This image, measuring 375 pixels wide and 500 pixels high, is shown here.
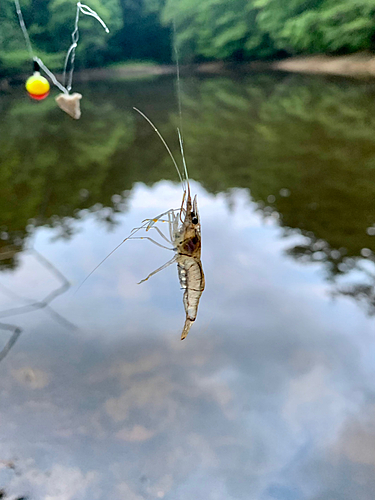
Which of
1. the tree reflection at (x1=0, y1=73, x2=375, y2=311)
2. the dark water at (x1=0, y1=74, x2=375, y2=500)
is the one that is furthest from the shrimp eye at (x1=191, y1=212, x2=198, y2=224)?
the tree reflection at (x1=0, y1=73, x2=375, y2=311)

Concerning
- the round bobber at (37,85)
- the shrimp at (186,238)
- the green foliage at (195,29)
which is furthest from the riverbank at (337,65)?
the shrimp at (186,238)

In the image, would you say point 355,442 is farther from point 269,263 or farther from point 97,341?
point 269,263

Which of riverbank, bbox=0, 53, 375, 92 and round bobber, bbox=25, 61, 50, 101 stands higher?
riverbank, bbox=0, 53, 375, 92

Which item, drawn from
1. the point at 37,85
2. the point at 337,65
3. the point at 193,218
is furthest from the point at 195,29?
the point at 193,218

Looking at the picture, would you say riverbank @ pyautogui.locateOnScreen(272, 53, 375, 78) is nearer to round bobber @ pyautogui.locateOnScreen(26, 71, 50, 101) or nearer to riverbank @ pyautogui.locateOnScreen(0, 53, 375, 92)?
riverbank @ pyautogui.locateOnScreen(0, 53, 375, 92)

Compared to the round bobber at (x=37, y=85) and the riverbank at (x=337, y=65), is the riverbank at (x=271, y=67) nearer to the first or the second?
the riverbank at (x=337, y=65)

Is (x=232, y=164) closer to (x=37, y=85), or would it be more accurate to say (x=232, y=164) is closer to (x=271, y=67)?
(x=37, y=85)

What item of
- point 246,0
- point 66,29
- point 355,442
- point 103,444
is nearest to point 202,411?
point 103,444

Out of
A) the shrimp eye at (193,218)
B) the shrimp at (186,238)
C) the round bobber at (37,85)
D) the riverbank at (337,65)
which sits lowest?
the shrimp at (186,238)
